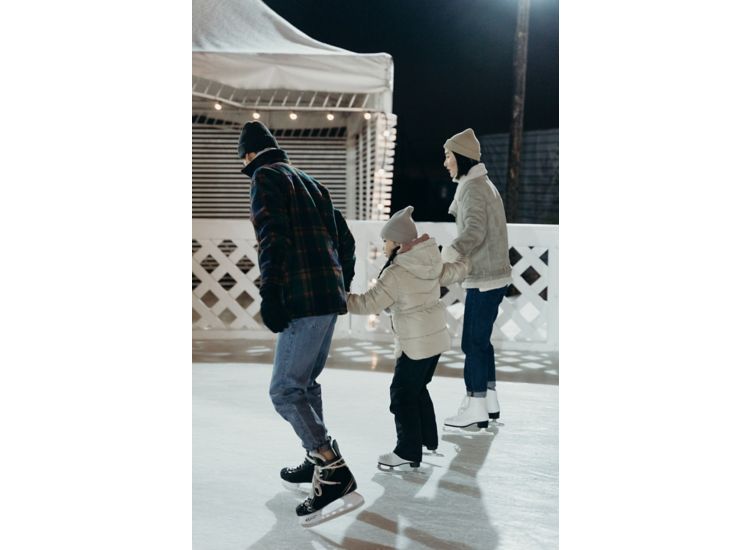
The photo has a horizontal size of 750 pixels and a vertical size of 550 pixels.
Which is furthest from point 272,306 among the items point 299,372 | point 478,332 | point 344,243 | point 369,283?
point 369,283

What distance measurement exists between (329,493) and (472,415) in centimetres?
112

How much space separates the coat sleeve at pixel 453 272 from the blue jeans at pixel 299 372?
2.15ft

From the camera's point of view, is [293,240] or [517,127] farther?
[517,127]

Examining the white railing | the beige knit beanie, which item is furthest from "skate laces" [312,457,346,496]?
the white railing

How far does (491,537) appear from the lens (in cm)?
252

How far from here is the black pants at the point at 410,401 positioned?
3018 mm

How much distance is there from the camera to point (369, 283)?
18.7 feet

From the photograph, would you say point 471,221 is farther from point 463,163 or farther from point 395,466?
point 395,466

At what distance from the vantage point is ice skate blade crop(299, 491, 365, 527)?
8.46 ft
